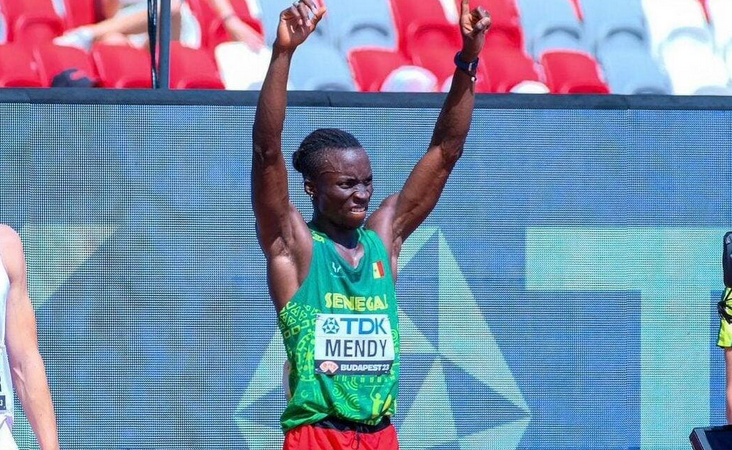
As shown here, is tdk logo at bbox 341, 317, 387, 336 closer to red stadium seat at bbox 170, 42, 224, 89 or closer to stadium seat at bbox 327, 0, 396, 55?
red stadium seat at bbox 170, 42, 224, 89

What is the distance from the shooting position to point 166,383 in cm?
548

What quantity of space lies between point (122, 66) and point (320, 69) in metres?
0.95

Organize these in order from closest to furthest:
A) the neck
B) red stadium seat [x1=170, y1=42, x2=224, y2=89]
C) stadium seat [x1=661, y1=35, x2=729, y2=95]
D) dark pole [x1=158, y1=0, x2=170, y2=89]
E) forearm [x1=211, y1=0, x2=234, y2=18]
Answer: the neck → dark pole [x1=158, y1=0, x2=170, y2=89] → red stadium seat [x1=170, y1=42, x2=224, y2=89] → forearm [x1=211, y1=0, x2=234, y2=18] → stadium seat [x1=661, y1=35, x2=729, y2=95]

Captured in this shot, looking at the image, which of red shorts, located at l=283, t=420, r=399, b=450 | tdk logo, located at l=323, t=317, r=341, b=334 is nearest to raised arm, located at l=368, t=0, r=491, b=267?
tdk logo, located at l=323, t=317, r=341, b=334

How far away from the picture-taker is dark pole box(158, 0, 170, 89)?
5.58 meters

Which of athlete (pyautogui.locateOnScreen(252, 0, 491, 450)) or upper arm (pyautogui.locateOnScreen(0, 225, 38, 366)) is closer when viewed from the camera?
upper arm (pyautogui.locateOnScreen(0, 225, 38, 366))

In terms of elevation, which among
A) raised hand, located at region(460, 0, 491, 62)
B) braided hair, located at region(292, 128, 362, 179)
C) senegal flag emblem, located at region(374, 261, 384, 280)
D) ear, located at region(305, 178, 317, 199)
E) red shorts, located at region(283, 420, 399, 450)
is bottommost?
red shorts, located at region(283, 420, 399, 450)

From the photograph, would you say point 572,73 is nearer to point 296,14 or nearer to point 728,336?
point 728,336

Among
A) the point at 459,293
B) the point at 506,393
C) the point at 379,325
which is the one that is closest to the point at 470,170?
the point at 459,293

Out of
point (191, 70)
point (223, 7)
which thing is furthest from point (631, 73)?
point (191, 70)

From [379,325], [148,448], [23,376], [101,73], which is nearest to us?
[23,376]

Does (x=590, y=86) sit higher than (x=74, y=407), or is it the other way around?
(x=590, y=86)

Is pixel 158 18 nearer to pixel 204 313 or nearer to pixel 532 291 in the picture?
pixel 204 313

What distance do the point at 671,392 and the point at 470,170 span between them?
4.39 ft
